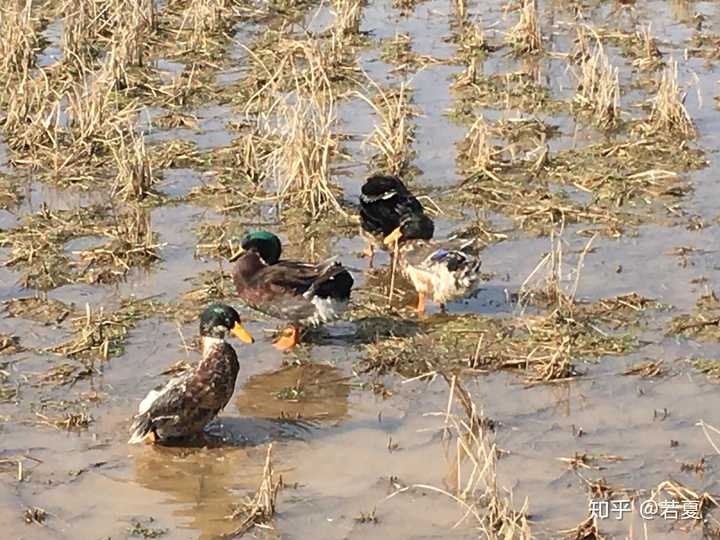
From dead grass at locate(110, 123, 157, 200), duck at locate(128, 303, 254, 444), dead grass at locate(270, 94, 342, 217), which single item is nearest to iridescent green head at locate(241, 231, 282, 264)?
duck at locate(128, 303, 254, 444)

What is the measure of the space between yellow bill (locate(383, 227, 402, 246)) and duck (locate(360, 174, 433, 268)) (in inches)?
1.0

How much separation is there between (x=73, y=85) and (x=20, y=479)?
5.45 meters

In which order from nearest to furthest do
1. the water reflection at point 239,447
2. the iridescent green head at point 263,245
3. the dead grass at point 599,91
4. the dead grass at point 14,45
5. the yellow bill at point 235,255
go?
the water reflection at point 239,447
the iridescent green head at point 263,245
the yellow bill at point 235,255
the dead grass at point 599,91
the dead grass at point 14,45

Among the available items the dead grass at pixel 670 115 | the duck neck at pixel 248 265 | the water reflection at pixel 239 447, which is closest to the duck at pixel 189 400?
the water reflection at pixel 239 447

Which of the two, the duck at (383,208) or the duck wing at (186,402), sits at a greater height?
the duck at (383,208)

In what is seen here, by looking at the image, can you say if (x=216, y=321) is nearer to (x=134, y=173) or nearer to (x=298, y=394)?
(x=298, y=394)

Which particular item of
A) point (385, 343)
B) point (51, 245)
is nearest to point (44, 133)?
point (51, 245)

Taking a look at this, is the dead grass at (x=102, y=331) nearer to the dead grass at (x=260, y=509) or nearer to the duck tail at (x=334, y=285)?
the duck tail at (x=334, y=285)

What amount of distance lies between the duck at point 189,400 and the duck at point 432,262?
1.70 metres

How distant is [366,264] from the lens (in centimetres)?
984

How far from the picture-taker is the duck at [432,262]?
880 centimetres

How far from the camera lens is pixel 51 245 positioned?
988cm

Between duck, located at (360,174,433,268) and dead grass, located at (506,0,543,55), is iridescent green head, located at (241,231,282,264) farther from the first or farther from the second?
dead grass, located at (506,0,543,55)

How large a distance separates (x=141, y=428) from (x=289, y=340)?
1.56 meters
